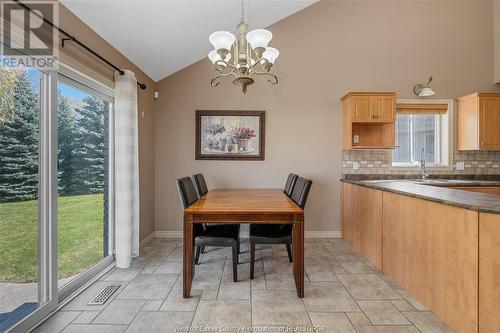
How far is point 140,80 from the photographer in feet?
11.1

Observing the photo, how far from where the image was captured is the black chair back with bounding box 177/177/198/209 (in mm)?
2266

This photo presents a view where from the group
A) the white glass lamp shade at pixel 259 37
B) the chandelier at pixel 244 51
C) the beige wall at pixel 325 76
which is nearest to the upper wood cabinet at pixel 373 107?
the beige wall at pixel 325 76

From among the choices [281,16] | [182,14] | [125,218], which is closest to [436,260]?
[125,218]

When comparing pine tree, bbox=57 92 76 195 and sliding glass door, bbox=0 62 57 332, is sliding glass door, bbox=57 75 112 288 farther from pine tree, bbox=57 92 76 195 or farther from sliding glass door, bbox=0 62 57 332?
sliding glass door, bbox=0 62 57 332

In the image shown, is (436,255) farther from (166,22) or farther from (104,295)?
(166,22)

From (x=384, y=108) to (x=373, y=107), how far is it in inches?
6.0

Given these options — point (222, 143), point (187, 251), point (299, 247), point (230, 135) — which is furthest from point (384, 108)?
point (187, 251)

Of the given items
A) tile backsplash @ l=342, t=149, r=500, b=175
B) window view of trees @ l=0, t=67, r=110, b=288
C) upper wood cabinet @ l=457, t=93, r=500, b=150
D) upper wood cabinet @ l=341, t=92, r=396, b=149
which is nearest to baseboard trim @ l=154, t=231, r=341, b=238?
tile backsplash @ l=342, t=149, r=500, b=175

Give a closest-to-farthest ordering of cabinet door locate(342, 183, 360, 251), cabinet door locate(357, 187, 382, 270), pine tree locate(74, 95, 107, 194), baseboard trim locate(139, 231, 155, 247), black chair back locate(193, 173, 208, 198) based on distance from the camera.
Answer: pine tree locate(74, 95, 107, 194), cabinet door locate(357, 187, 382, 270), black chair back locate(193, 173, 208, 198), cabinet door locate(342, 183, 360, 251), baseboard trim locate(139, 231, 155, 247)

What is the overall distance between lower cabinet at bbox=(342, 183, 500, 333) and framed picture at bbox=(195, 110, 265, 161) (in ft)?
5.71

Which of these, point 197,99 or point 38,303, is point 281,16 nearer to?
point 197,99

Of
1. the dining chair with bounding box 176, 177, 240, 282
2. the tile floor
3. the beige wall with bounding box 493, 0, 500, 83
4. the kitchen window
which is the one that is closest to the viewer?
the tile floor

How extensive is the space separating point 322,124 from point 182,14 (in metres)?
2.35

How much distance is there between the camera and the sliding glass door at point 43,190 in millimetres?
1679
